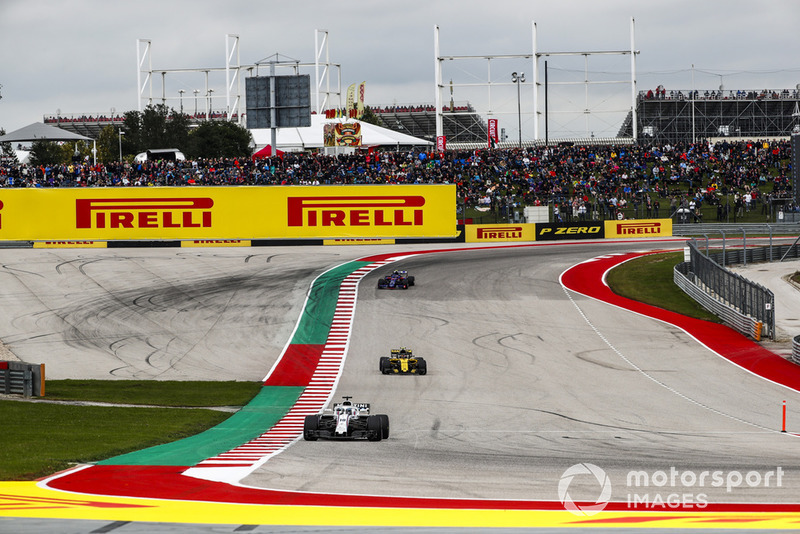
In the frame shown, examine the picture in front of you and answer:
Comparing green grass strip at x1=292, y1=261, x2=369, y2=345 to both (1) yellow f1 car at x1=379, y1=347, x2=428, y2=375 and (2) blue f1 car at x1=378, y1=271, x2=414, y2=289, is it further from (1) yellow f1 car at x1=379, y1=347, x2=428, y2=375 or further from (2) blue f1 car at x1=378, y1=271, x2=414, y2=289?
(1) yellow f1 car at x1=379, y1=347, x2=428, y2=375

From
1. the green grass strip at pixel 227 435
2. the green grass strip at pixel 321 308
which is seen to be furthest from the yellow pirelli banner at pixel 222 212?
the green grass strip at pixel 227 435

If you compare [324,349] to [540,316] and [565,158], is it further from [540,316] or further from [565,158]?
[565,158]

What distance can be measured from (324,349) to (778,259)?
99.9 ft

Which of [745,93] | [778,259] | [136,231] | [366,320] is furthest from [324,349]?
[745,93]

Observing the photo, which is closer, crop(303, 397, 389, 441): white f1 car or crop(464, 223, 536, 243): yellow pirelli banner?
crop(303, 397, 389, 441): white f1 car

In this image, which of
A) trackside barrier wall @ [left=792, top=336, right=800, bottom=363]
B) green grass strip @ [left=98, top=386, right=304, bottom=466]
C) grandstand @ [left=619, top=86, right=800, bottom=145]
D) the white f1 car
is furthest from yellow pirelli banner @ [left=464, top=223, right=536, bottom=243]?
grandstand @ [left=619, top=86, right=800, bottom=145]

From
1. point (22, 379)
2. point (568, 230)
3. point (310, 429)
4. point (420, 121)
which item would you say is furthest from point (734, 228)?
point (420, 121)

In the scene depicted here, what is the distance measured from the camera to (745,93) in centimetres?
11156

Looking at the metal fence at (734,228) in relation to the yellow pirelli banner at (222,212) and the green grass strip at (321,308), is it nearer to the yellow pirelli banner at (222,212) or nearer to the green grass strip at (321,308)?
the yellow pirelli banner at (222,212)

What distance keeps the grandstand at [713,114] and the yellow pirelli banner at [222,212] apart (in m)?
63.9

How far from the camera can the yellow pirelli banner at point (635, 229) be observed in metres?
61.2

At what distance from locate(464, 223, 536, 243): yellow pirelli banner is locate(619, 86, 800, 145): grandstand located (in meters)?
56.2

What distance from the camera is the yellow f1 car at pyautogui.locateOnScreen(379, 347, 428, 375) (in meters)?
28.3

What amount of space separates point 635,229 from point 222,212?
88.0ft
